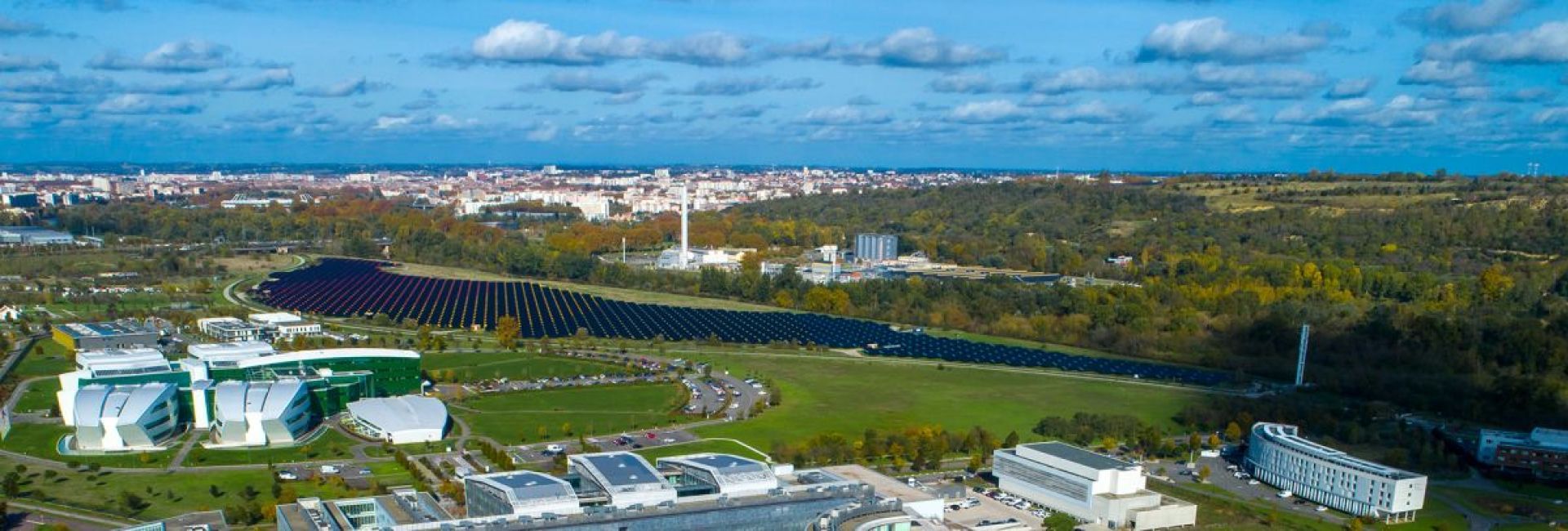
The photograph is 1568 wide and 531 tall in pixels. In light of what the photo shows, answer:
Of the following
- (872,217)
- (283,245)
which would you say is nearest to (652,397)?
(283,245)

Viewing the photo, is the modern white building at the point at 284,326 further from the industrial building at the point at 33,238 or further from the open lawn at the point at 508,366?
the industrial building at the point at 33,238

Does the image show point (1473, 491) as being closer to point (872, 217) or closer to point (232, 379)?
point (232, 379)

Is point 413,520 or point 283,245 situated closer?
point 413,520

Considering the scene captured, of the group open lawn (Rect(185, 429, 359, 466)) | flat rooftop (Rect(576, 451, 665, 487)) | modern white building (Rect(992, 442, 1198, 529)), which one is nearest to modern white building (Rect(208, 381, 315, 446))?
open lawn (Rect(185, 429, 359, 466))

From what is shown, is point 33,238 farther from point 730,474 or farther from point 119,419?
point 730,474

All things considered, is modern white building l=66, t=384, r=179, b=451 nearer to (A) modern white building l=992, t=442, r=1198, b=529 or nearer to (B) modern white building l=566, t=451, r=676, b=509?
(B) modern white building l=566, t=451, r=676, b=509

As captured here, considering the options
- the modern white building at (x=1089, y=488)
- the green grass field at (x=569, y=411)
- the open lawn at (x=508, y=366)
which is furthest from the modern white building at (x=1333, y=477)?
the open lawn at (x=508, y=366)
